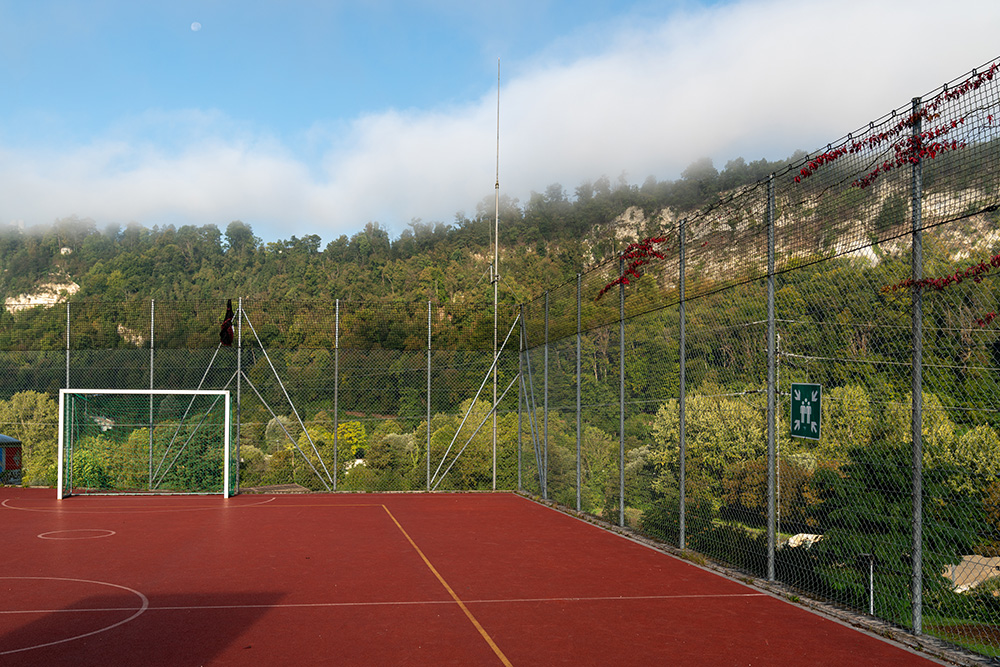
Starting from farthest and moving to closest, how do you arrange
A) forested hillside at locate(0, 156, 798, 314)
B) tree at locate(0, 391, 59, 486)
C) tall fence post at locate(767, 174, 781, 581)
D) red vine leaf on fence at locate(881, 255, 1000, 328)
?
1. forested hillside at locate(0, 156, 798, 314)
2. tree at locate(0, 391, 59, 486)
3. tall fence post at locate(767, 174, 781, 581)
4. red vine leaf on fence at locate(881, 255, 1000, 328)

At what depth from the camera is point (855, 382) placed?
980cm

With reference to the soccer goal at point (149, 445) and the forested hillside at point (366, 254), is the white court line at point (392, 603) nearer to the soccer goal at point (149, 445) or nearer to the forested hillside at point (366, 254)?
the soccer goal at point (149, 445)

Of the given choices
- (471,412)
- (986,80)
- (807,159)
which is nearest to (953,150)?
(986,80)

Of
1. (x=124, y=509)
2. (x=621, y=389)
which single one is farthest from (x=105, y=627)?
(x=124, y=509)

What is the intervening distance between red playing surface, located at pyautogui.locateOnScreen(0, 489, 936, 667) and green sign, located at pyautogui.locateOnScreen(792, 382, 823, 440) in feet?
4.94

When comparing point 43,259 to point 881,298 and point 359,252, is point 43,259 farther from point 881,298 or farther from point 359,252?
point 881,298

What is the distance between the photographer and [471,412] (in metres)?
18.0

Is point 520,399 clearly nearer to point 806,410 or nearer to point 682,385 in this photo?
point 682,385

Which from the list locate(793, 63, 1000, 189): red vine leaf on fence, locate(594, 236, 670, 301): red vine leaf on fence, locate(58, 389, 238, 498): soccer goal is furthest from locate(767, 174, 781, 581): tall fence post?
locate(58, 389, 238, 498): soccer goal

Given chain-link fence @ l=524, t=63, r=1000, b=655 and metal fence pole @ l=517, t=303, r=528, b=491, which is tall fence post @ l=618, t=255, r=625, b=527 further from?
metal fence pole @ l=517, t=303, r=528, b=491

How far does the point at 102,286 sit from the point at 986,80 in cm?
6824

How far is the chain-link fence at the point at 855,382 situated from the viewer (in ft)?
18.9

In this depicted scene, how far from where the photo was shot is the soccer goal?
1728 cm

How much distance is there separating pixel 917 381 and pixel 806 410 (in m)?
1.52
